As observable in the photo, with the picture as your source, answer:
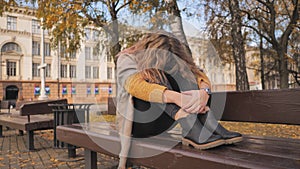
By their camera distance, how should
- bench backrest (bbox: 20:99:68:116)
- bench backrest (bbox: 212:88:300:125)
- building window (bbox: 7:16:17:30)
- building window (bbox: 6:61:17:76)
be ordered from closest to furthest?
bench backrest (bbox: 212:88:300:125), bench backrest (bbox: 20:99:68:116), building window (bbox: 6:61:17:76), building window (bbox: 7:16:17:30)

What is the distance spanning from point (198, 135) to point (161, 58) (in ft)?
1.93

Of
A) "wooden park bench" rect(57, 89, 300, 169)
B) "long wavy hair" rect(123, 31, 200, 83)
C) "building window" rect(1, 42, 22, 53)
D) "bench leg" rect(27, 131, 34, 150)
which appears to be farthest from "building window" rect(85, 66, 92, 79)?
"building window" rect(1, 42, 22, 53)

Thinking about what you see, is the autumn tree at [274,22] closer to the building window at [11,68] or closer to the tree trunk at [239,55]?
the tree trunk at [239,55]

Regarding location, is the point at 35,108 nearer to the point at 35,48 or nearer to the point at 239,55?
the point at 239,55

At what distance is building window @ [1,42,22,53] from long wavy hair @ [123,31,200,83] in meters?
34.1

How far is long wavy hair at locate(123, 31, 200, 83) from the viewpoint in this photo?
187cm

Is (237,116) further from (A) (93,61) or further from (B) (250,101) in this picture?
(A) (93,61)

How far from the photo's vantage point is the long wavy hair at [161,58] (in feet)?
6.13

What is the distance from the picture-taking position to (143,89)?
1783 millimetres

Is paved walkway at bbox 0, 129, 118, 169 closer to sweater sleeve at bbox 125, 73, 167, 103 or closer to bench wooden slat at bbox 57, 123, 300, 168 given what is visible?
bench wooden slat at bbox 57, 123, 300, 168

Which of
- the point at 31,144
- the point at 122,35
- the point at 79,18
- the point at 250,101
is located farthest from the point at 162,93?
the point at 79,18

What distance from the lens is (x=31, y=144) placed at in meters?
5.07

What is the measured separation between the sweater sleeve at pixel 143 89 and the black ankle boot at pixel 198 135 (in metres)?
0.21

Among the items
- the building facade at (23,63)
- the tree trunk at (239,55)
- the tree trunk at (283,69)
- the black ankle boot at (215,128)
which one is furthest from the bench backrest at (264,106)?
the building facade at (23,63)
